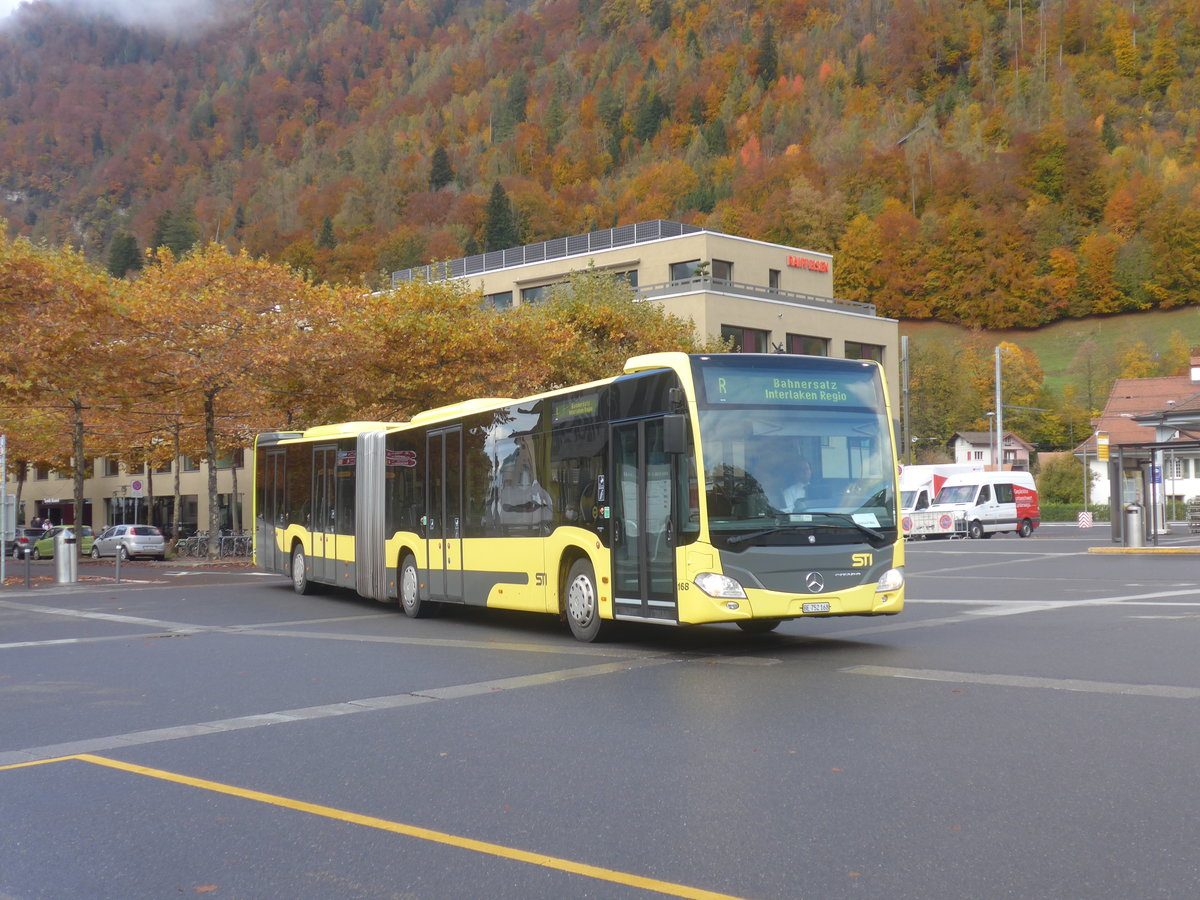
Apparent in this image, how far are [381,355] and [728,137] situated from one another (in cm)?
12812

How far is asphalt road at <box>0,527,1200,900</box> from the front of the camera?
17.3 feet

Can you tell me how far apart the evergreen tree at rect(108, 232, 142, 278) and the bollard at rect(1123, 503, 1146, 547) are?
118828mm

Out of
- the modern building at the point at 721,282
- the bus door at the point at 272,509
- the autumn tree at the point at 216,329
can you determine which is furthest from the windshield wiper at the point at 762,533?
the modern building at the point at 721,282

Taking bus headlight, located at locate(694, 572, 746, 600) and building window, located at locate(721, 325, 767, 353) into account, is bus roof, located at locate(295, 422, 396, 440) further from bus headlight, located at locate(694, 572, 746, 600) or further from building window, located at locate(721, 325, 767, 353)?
building window, located at locate(721, 325, 767, 353)

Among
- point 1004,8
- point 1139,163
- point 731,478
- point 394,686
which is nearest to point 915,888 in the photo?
point 394,686

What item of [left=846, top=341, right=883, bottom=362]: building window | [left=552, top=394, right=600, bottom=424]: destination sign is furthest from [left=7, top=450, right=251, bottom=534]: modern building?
[left=552, top=394, right=600, bottom=424]: destination sign

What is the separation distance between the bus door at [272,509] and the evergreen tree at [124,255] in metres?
115

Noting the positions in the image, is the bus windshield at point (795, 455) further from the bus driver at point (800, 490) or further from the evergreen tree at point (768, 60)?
the evergreen tree at point (768, 60)

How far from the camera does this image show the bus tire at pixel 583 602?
46.2ft

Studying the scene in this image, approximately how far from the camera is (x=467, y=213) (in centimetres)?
13775

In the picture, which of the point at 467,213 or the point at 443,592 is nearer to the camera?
the point at 443,592

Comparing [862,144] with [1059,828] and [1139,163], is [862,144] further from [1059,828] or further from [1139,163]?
[1059,828]

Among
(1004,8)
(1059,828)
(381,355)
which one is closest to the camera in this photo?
(1059,828)

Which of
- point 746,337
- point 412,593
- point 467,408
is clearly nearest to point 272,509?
point 412,593
